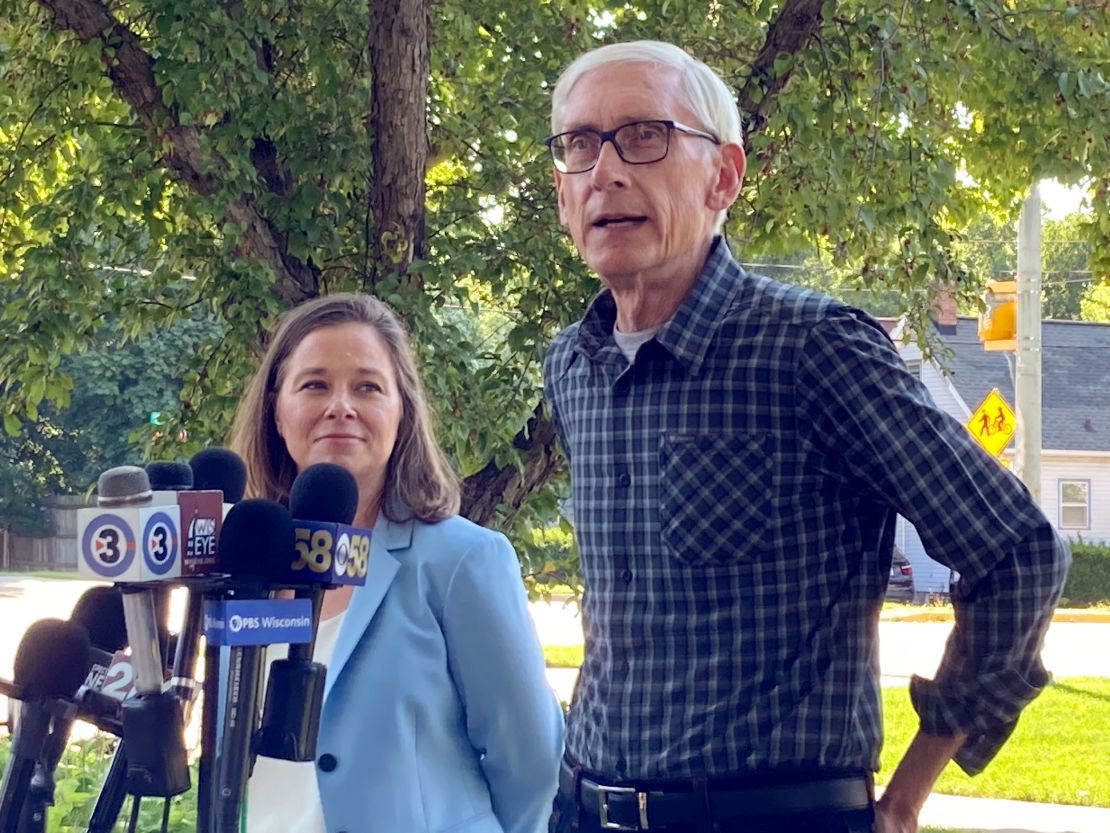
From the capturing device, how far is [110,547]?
1596mm

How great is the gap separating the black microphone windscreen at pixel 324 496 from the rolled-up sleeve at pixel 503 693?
2.40 ft

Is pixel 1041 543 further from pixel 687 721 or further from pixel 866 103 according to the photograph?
pixel 866 103

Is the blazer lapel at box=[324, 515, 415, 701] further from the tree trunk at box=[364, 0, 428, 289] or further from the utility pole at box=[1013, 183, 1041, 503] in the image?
the utility pole at box=[1013, 183, 1041, 503]

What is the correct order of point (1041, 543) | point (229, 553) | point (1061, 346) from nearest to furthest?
point (229, 553)
point (1041, 543)
point (1061, 346)

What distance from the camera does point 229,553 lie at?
1.69m

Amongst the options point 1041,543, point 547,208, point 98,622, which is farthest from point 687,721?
point 547,208

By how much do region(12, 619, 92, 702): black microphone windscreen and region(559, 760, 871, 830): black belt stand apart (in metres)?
0.95

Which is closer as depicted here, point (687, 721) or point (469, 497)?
point (687, 721)

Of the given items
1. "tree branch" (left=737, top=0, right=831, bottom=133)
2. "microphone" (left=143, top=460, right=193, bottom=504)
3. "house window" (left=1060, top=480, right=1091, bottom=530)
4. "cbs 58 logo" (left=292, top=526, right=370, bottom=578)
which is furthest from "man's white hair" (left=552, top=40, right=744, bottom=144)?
"house window" (left=1060, top=480, right=1091, bottom=530)

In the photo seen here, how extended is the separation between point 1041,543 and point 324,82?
4832mm

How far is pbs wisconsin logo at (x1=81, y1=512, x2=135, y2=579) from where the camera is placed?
1.58 meters

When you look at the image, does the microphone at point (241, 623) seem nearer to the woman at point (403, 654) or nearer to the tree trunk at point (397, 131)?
the woman at point (403, 654)

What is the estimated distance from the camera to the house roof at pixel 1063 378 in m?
36.8

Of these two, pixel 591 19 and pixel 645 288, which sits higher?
pixel 591 19
